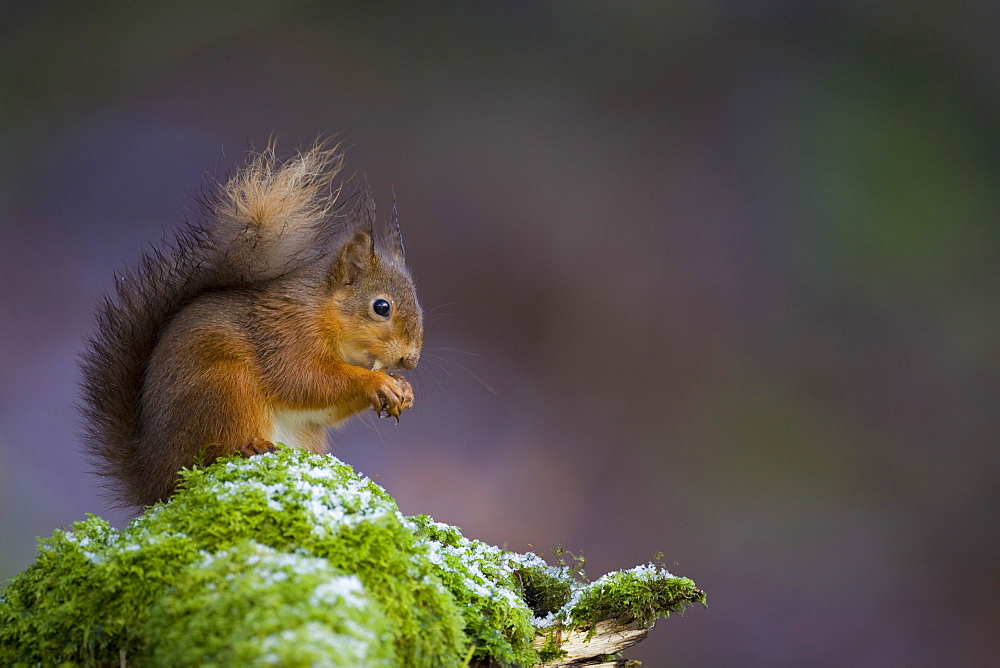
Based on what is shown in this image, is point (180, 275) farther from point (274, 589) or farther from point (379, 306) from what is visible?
point (274, 589)

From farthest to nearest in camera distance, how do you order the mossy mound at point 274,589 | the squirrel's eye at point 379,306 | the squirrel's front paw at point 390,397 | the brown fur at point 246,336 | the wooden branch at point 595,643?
the squirrel's eye at point 379,306 → the squirrel's front paw at point 390,397 → the brown fur at point 246,336 → the wooden branch at point 595,643 → the mossy mound at point 274,589

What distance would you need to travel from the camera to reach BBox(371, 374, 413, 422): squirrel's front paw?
2.14 meters

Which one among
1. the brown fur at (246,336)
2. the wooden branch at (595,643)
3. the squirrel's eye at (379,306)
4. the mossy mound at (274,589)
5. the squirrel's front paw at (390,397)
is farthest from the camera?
the squirrel's eye at (379,306)

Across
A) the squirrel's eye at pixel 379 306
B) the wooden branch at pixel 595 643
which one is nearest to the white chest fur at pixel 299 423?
the squirrel's eye at pixel 379 306

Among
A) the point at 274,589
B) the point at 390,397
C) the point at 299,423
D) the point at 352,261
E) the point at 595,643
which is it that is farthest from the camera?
the point at 352,261

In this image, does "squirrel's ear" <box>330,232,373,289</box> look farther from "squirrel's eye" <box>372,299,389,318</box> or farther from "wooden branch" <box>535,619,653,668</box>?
"wooden branch" <box>535,619,653,668</box>

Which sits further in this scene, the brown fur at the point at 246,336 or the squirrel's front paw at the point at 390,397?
the squirrel's front paw at the point at 390,397

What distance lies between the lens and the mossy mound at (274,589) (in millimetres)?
1116

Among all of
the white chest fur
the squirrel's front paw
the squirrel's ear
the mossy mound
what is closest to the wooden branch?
the mossy mound

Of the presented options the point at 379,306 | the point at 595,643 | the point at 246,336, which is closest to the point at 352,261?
the point at 379,306

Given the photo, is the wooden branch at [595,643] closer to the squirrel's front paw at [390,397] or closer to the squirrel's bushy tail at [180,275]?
the squirrel's front paw at [390,397]

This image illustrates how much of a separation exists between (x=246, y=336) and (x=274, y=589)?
3.72 feet

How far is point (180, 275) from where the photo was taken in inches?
90.1

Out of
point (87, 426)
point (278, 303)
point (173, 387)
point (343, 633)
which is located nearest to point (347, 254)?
point (278, 303)
